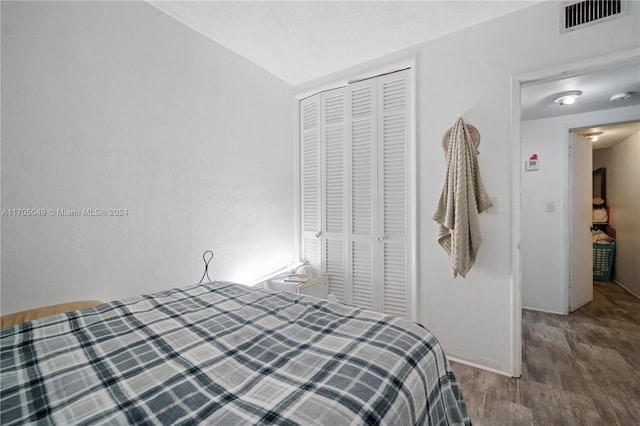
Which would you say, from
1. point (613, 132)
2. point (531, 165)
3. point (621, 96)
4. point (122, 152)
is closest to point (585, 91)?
point (621, 96)

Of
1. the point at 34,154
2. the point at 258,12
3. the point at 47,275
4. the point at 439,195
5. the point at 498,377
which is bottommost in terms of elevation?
the point at 498,377

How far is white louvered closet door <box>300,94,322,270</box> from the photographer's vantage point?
2.96 meters

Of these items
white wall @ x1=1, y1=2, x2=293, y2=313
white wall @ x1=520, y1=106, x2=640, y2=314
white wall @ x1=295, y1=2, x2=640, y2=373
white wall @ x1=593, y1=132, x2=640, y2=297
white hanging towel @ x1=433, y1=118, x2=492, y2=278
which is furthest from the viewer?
white wall @ x1=593, y1=132, x2=640, y2=297

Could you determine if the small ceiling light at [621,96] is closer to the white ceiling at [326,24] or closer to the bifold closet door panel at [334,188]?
the white ceiling at [326,24]

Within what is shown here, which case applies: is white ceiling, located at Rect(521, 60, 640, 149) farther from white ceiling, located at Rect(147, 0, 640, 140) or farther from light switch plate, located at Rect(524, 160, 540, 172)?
light switch plate, located at Rect(524, 160, 540, 172)

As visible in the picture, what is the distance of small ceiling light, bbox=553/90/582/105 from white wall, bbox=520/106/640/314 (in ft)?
2.06

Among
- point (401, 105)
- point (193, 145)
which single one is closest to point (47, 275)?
point (193, 145)

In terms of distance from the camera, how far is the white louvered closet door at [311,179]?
9.71 ft

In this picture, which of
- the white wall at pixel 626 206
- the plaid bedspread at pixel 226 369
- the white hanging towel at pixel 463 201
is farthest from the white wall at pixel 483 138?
the white wall at pixel 626 206

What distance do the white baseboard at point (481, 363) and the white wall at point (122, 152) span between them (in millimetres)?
1862

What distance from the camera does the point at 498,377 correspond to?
199 centimetres

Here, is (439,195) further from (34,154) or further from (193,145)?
(34,154)

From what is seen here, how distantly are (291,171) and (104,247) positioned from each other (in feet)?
6.09

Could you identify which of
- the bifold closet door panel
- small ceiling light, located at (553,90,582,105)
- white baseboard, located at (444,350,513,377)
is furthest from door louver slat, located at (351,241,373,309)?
small ceiling light, located at (553,90,582,105)
